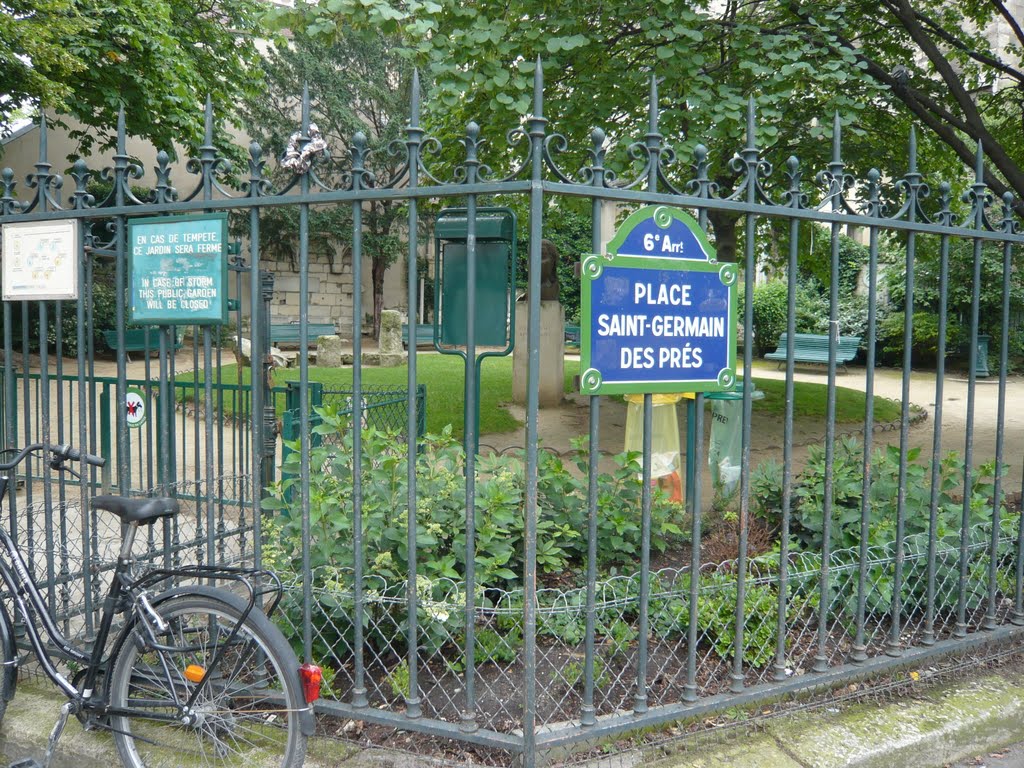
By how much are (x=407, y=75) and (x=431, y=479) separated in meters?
26.4

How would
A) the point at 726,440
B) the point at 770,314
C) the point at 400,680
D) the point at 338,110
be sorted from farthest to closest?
the point at 338,110
the point at 770,314
the point at 726,440
the point at 400,680

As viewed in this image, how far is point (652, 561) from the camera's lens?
427cm

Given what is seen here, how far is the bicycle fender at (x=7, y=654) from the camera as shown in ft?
10.6

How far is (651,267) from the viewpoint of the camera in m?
3.00

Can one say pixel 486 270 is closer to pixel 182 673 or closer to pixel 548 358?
pixel 182 673

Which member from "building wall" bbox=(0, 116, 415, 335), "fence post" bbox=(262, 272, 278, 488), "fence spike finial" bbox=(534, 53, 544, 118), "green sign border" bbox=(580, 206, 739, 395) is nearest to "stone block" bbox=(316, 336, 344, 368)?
"building wall" bbox=(0, 116, 415, 335)

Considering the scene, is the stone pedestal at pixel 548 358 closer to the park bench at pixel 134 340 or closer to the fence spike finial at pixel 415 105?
the park bench at pixel 134 340

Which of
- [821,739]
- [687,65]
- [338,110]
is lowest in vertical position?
[821,739]

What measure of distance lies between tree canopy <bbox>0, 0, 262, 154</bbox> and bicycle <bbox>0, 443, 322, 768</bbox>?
284 inches

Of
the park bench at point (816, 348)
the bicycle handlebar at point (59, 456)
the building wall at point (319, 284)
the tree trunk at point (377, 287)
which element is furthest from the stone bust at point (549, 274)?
the tree trunk at point (377, 287)

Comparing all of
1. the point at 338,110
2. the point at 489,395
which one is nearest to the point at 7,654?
the point at 489,395

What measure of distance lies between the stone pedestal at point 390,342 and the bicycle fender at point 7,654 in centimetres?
1607

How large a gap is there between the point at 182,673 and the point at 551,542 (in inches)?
58.0

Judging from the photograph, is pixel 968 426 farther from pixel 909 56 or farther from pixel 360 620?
pixel 909 56
